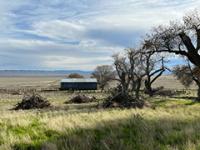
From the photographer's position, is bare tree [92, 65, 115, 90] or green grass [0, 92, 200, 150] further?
bare tree [92, 65, 115, 90]

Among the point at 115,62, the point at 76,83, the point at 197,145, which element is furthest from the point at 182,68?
the point at 76,83

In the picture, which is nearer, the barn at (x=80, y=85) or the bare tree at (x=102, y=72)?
the barn at (x=80, y=85)

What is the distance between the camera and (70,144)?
10.2 meters

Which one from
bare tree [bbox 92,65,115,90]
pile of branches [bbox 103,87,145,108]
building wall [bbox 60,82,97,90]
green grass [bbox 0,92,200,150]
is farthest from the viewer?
bare tree [bbox 92,65,115,90]

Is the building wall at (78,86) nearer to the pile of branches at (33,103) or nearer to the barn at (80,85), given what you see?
the barn at (80,85)

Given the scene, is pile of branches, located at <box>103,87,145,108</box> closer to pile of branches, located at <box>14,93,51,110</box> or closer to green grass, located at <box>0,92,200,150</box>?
pile of branches, located at <box>14,93,51,110</box>

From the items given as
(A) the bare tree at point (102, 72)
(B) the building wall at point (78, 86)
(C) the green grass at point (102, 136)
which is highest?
(A) the bare tree at point (102, 72)

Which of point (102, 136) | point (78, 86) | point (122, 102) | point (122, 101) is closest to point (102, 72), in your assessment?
point (78, 86)

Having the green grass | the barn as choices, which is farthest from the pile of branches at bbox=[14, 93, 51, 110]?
the barn

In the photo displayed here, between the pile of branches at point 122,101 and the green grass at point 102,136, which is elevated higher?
the green grass at point 102,136

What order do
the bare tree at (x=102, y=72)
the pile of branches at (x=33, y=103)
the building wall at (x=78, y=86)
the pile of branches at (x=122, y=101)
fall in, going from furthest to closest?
the bare tree at (x=102, y=72) < the building wall at (x=78, y=86) < the pile of branches at (x=33, y=103) < the pile of branches at (x=122, y=101)


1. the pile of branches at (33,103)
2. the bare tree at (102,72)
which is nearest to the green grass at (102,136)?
the pile of branches at (33,103)

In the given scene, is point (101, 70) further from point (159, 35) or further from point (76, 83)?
point (159, 35)

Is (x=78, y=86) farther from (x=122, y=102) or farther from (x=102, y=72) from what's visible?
(x=122, y=102)
